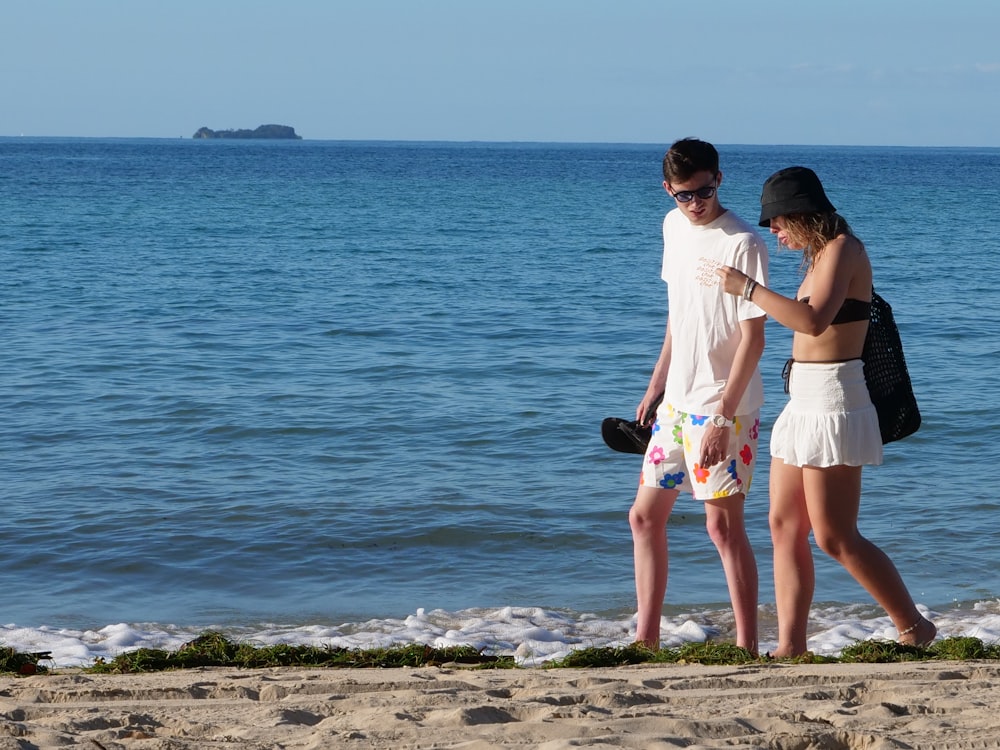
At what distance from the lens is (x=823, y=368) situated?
→ 157 inches

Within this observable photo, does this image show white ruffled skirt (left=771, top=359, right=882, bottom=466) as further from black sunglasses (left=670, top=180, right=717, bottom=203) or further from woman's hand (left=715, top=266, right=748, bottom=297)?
black sunglasses (left=670, top=180, right=717, bottom=203)

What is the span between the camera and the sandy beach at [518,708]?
3162mm

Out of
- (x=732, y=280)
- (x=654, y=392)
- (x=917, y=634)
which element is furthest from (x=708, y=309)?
(x=917, y=634)

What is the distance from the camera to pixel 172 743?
10.4 feet

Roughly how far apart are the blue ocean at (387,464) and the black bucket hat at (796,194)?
7.59 feet

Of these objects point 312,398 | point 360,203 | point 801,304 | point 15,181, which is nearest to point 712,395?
point 801,304

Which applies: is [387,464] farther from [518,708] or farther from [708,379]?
[518,708]

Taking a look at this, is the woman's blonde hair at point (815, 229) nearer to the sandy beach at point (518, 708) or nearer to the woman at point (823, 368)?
the woman at point (823, 368)

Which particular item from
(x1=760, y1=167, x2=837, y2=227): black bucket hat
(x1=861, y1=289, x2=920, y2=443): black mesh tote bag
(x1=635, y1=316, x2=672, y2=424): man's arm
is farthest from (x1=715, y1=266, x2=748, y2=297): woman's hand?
(x1=635, y1=316, x2=672, y2=424): man's arm

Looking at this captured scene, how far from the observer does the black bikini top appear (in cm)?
397

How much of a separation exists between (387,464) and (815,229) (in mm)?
5253

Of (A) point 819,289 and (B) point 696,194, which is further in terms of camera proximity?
(B) point 696,194

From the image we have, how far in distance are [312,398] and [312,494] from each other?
3.10 meters

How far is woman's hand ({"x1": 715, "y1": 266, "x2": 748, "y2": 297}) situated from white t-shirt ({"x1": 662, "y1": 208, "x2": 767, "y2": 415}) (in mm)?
78
